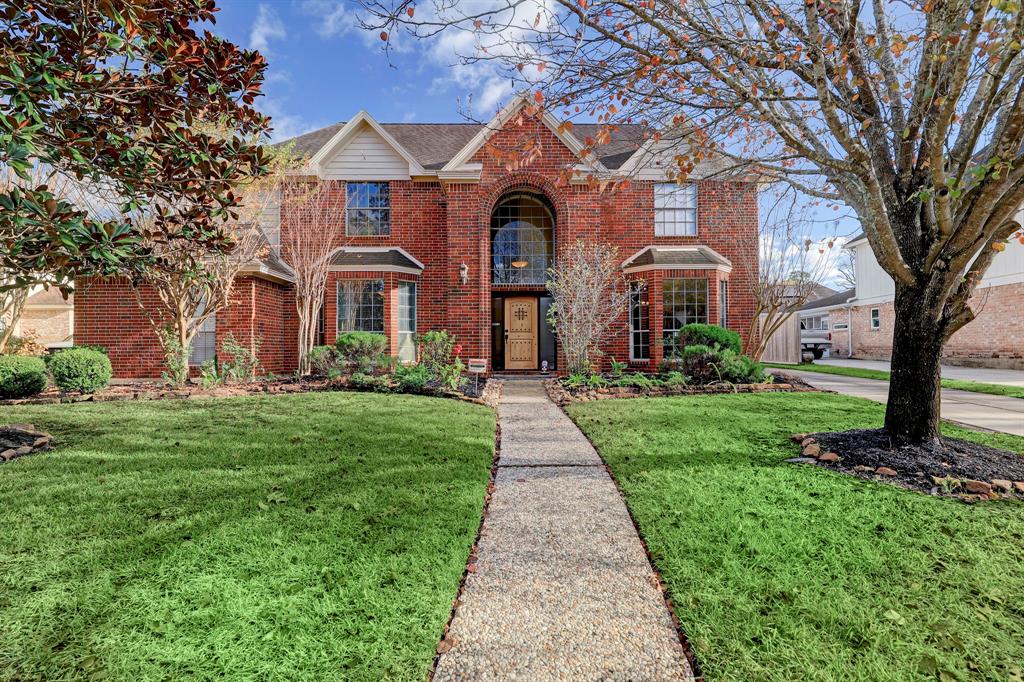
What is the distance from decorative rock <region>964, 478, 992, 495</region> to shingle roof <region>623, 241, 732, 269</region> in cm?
921

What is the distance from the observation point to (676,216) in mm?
13719

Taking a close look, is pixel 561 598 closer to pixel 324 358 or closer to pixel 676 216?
pixel 324 358

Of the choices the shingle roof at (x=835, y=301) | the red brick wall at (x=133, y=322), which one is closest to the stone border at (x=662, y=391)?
the red brick wall at (x=133, y=322)

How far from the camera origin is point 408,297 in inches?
524

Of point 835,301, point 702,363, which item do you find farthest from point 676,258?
point 835,301

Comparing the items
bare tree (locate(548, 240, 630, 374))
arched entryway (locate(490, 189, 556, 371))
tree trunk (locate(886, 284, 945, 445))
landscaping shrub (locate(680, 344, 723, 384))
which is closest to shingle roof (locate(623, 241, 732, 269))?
bare tree (locate(548, 240, 630, 374))

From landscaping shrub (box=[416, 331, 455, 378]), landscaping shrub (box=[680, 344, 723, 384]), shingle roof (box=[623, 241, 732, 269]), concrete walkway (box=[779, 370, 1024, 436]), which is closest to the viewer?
concrete walkway (box=[779, 370, 1024, 436])

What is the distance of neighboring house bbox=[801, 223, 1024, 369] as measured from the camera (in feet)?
55.3

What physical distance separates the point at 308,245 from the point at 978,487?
12368 millimetres

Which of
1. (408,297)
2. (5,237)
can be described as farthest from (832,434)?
(408,297)

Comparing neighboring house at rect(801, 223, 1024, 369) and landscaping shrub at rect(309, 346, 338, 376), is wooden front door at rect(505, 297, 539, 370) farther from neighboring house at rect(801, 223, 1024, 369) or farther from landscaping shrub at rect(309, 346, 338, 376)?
neighboring house at rect(801, 223, 1024, 369)

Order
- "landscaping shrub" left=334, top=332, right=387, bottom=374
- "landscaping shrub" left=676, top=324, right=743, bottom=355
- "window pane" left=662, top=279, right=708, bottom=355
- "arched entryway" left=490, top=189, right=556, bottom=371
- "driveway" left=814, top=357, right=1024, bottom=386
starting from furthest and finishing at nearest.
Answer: "arched entryway" left=490, top=189, right=556, bottom=371 < "window pane" left=662, top=279, right=708, bottom=355 < "driveway" left=814, top=357, right=1024, bottom=386 < "landscaping shrub" left=676, top=324, right=743, bottom=355 < "landscaping shrub" left=334, top=332, right=387, bottom=374

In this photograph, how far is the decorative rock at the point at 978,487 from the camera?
12.2 feet

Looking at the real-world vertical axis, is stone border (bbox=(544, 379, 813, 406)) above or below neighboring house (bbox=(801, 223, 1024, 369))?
below
